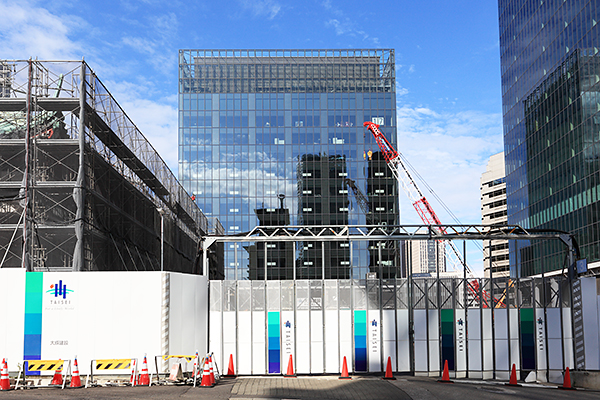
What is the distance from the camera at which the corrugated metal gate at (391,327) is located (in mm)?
25531

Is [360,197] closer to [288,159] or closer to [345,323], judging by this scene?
[288,159]

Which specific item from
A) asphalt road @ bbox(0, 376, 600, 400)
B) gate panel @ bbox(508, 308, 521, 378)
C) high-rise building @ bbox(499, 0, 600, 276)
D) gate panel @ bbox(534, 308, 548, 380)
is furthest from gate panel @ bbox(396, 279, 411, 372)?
high-rise building @ bbox(499, 0, 600, 276)

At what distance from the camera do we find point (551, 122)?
2680 inches

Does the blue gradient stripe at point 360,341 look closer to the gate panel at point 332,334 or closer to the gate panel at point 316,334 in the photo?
the gate panel at point 332,334

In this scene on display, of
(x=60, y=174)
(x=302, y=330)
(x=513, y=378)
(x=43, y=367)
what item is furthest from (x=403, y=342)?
(x=60, y=174)

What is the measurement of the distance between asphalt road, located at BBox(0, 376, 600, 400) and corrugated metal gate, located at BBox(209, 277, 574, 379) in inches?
98.1

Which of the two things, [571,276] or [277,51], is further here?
[277,51]

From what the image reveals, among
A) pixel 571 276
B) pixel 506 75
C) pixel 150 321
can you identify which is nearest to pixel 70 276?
pixel 150 321

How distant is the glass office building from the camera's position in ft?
280

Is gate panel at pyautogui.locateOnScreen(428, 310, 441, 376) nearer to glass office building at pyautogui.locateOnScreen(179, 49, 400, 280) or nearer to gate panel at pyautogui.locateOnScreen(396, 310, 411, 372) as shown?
gate panel at pyautogui.locateOnScreen(396, 310, 411, 372)

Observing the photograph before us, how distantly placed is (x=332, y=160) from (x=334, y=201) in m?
6.05

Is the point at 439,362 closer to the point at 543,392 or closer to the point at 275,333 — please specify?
the point at 543,392

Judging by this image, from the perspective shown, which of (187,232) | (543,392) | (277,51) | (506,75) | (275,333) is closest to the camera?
(543,392)

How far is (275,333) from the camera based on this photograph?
2559 cm
